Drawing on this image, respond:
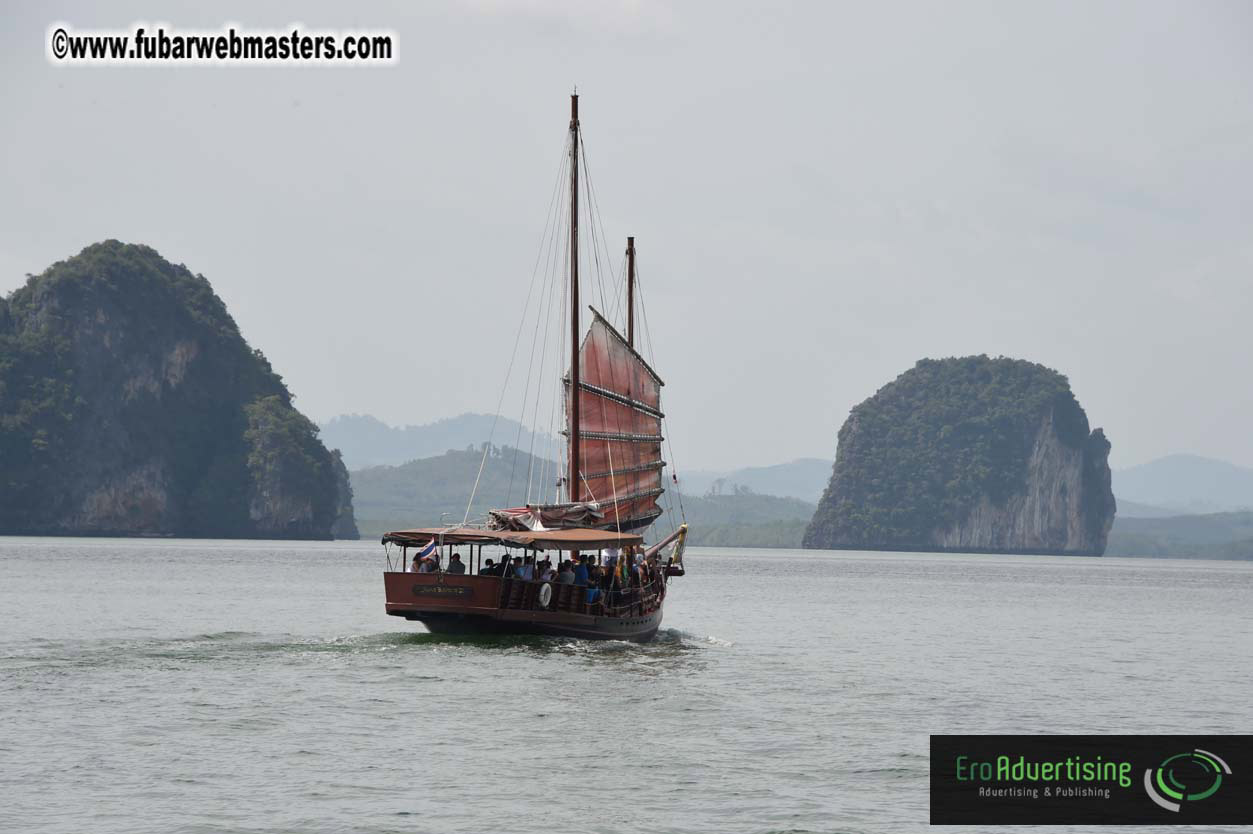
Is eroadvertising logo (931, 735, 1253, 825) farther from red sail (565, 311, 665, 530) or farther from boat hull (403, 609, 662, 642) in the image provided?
red sail (565, 311, 665, 530)

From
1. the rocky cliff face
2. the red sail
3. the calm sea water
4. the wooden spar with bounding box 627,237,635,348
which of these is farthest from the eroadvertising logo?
the rocky cliff face

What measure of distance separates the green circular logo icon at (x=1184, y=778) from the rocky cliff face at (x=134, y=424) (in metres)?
168

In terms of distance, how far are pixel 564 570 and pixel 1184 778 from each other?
16.4 metres

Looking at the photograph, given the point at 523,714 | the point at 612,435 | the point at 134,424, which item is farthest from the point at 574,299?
the point at 134,424

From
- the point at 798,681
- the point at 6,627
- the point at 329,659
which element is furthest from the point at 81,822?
the point at 6,627

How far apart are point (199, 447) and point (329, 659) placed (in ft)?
546

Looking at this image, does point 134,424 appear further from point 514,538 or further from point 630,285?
point 514,538

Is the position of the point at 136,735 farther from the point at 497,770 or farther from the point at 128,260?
the point at 128,260

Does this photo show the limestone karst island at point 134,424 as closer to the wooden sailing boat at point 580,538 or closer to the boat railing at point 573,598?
the wooden sailing boat at point 580,538

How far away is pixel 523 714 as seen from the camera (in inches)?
1005

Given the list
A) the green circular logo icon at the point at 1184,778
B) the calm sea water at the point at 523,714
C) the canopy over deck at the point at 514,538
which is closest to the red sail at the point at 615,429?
the calm sea water at the point at 523,714

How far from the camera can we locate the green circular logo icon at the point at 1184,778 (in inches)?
799

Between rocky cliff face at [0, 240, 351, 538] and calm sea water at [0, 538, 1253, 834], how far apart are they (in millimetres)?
130795

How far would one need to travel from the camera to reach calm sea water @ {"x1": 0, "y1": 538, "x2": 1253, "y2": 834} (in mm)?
18516
